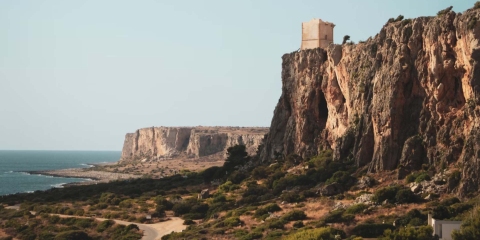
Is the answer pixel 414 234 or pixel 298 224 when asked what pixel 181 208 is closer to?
pixel 298 224

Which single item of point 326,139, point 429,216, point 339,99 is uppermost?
point 339,99

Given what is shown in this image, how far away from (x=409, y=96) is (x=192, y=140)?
11752 centimetres

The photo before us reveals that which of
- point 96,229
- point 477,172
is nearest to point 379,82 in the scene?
point 477,172

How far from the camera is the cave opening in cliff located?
65.9 meters

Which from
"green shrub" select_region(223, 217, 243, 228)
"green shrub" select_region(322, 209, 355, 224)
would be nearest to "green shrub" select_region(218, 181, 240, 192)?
"green shrub" select_region(223, 217, 243, 228)

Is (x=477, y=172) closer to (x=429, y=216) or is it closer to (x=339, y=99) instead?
(x=429, y=216)

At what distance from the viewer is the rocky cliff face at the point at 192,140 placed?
5707 inches

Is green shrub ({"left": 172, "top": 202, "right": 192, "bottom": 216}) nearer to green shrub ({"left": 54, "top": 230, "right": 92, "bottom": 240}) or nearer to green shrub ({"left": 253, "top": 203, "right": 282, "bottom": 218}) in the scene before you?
green shrub ({"left": 54, "top": 230, "right": 92, "bottom": 240})

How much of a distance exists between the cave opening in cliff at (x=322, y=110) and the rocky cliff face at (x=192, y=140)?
60.5 m

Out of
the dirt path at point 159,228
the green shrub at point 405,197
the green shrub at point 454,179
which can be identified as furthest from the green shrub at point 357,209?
the dirt path at point 159,228

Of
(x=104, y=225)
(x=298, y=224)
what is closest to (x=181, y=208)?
(x=104, y=225)

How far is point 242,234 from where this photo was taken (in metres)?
42.4

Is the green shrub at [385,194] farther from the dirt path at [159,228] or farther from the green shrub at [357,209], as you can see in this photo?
the dirt path at [159,228]

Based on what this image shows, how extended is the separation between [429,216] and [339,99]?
88.1 feet
